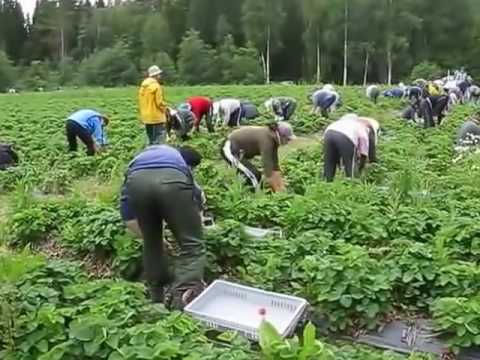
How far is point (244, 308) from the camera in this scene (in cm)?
440

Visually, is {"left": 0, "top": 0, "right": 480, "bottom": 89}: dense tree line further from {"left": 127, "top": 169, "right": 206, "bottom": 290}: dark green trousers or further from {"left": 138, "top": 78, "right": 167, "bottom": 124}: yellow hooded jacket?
{"left": 127, "top": 169, "right": 206, "bottom": 290}: dark green trousers

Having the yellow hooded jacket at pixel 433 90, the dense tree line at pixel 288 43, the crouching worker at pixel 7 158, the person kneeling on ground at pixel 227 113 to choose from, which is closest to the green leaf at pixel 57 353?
the crouching worker at pixel 7 158

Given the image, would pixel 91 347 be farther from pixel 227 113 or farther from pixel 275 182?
pixel 227 113

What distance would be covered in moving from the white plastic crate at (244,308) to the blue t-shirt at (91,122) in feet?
20.3

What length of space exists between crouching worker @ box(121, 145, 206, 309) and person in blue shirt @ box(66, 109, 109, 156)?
19.1ft

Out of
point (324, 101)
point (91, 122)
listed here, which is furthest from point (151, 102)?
point (324, 101)

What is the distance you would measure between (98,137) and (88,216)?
4.89m

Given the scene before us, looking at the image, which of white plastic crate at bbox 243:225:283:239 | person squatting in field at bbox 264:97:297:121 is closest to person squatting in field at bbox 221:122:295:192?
white plastic crate at bbox 243:225:283:239

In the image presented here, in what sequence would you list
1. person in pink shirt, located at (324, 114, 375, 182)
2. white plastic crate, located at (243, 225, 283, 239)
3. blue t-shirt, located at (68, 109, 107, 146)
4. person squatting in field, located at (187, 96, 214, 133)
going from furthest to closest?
person squatting in field, located at (187, 96, 214, 133) → blue t-shirt, located at (68, 109, 107, 146) → person in pink shirt, located at (324, 114, 375, 182) → white plastic crate, located at (243, 225, 283, 239)

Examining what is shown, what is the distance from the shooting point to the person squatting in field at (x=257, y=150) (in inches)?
277

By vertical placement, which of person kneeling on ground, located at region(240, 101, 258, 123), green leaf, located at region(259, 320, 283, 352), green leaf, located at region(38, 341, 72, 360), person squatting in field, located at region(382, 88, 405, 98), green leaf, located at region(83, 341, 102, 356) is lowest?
person squatting in field, located at region(382, 88, 405, 98)

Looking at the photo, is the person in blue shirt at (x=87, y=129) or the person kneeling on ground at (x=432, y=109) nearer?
the person in blue shirt at (x=87, y=129)

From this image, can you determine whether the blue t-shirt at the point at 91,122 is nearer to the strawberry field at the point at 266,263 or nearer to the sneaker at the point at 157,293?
the strawberry field at the point at 266,263

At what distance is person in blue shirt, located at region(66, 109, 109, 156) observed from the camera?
10242 millimetres
